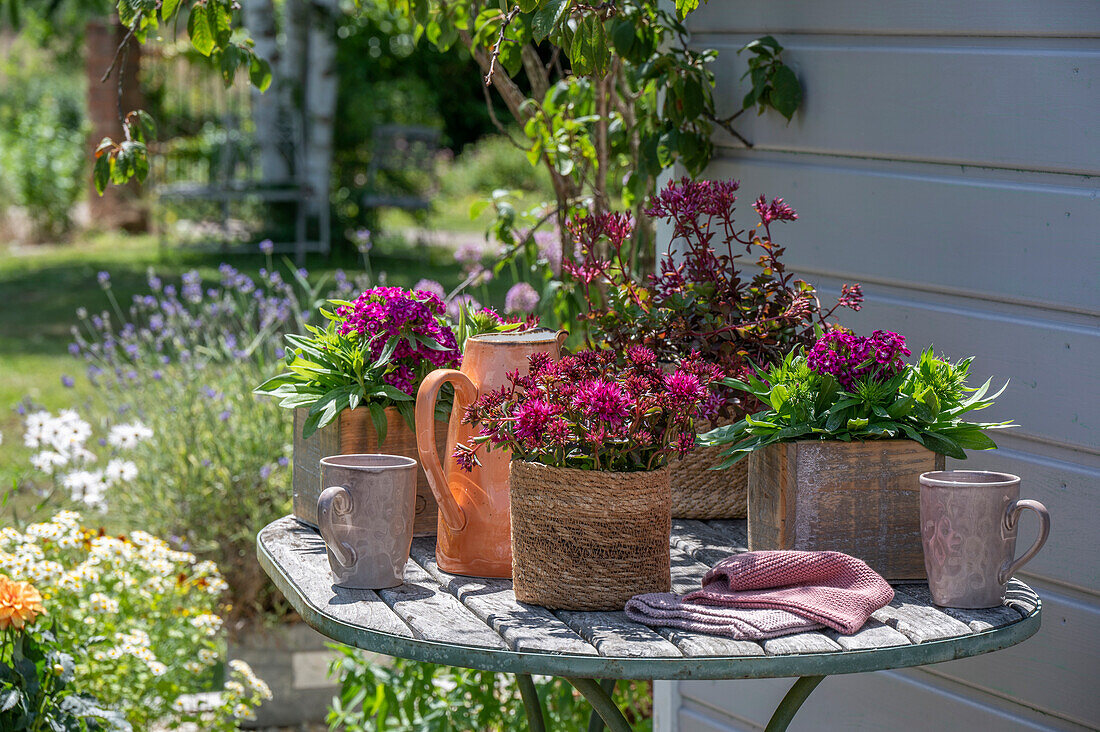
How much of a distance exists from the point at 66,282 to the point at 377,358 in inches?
316

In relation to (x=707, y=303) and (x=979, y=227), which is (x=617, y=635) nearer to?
(x=707, y=303)

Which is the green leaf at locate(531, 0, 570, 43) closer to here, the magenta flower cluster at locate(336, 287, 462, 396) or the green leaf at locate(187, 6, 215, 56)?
the magenta flower cluster at locate(336, 287, 462, 396)

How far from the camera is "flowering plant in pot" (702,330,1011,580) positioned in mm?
1472

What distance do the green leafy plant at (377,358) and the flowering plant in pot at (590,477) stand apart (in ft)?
1.08

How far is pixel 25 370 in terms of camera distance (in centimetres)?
655

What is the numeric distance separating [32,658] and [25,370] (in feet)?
15.6

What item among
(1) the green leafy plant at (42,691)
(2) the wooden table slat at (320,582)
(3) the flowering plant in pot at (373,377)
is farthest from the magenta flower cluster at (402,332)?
(1) the green leafy plant at (42,691)

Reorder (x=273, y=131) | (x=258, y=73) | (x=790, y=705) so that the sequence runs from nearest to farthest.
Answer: (x=790, y=705) < (x=258, y=73) < (x=273, y=131)

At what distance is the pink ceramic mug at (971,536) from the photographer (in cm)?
136

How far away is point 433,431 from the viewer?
151 centimetres

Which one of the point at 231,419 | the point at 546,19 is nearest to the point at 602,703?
the point at 546,19

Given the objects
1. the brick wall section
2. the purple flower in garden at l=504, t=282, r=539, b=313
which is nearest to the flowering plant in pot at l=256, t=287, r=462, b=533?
the purple flower in garden at l=504, t=282, r=539, b=313

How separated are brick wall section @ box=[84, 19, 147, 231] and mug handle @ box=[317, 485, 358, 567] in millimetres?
9779

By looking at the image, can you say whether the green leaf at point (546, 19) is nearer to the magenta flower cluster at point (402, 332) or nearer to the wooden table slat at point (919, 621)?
the magenta flower cluster at point (402, 332)
